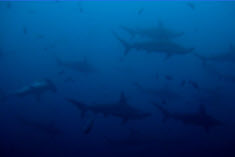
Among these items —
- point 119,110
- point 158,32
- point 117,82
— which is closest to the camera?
point 119,110

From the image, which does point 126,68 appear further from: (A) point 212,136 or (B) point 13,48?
(B) point 13,48

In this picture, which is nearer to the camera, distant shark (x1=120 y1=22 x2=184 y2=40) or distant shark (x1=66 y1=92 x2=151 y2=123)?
distant shark (x1=66 y1=92 x2=151 y2=123)

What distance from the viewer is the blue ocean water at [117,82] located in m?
11.4

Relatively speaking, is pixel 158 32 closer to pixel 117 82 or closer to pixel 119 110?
pixel 119 110

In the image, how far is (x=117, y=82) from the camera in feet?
65.6

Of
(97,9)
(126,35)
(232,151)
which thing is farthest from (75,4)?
(232,151)

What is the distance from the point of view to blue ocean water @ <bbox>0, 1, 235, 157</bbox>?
11398 mm

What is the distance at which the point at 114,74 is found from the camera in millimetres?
20969

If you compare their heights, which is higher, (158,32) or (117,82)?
(158,32)

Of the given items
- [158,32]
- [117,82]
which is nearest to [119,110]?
[158,32]

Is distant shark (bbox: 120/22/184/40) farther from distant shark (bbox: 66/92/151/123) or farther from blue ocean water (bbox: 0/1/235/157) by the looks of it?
distant shark (bbox: 66/92/151/123)

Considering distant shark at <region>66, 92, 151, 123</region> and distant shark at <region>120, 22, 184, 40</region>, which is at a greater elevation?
distant shark at <region>120, 22, 184, 40</region>

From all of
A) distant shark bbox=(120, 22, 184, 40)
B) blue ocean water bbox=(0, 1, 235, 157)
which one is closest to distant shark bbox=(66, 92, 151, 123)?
blue ocean water bbox=(0, 1, 235, 157)

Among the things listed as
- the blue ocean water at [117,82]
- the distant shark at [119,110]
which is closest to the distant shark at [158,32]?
the blue ocean water at [117,82]
